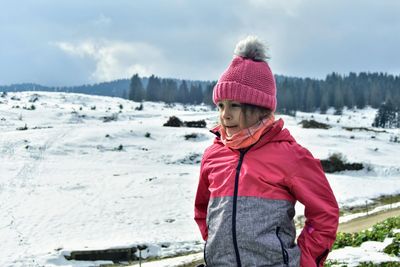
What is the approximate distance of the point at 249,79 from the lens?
11.1 ft

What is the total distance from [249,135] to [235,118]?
18 centimetres

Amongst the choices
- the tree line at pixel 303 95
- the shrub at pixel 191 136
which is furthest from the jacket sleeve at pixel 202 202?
the tree line at pixel 303 95

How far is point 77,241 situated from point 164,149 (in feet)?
70.9

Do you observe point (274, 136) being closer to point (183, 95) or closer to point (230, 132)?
point (230, 132)

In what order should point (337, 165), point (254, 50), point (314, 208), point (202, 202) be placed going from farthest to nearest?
point (337, 165)
point (202, 202)
point (254, 50)
point (314, 208)

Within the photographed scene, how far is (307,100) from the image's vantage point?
137875mm

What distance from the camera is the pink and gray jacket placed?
319 centimetres

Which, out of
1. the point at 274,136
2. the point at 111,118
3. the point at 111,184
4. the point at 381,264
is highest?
the point at 274,136

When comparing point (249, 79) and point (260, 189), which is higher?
point (249, 79)

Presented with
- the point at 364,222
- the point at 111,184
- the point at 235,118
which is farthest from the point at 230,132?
the point at 111,184

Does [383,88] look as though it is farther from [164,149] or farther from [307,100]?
[164,149]

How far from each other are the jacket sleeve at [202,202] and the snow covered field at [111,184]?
2713 mm

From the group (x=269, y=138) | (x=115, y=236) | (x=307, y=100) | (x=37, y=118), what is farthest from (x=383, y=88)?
(x=269, y=138)

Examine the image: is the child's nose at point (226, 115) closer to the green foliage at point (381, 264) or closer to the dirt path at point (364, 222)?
the green foliage at point (381, 264)
